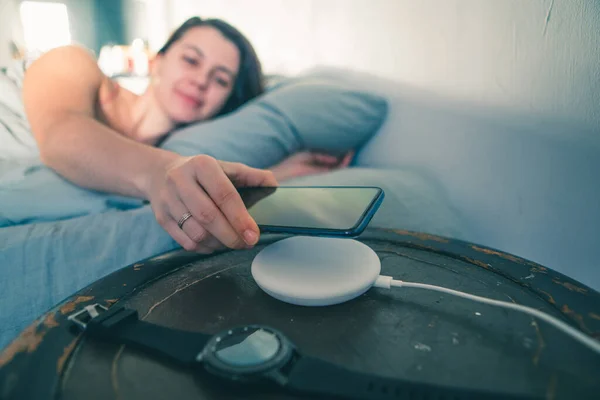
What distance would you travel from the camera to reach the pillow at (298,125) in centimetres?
83

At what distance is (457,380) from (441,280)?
0.51 ft

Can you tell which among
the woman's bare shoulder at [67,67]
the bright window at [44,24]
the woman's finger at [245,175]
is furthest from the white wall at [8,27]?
the woman's finger at [245,175]

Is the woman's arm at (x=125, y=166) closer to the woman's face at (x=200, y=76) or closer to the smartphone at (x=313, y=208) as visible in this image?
the smartphone at (x=313, y=208)

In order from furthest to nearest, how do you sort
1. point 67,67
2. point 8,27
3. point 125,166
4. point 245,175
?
point 8,27, point 67,67, point 125,166, point 245,175

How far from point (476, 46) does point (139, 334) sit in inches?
25.7

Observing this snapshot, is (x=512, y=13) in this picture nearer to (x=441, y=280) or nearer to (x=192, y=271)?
(x=441, y=280)

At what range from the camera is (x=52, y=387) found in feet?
0.90

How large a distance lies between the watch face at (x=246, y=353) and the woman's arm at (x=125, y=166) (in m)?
0.13

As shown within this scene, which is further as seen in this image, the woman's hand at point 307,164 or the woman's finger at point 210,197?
the woman's hand at point 307,164

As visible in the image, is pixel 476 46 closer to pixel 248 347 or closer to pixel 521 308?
pixel 521 308

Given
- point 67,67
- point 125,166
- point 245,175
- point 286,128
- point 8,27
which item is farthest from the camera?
point 8,27

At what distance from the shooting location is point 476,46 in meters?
0.68

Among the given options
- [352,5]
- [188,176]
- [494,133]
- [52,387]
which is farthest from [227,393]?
[352,5]

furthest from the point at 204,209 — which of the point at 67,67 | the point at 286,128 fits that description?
the point at 67,67
